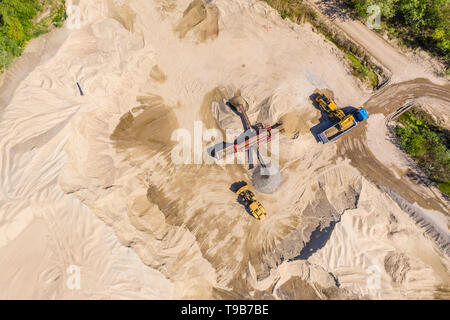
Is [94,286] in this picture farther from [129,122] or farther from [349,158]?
[349,158]

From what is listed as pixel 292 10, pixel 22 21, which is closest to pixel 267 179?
pixel 292 10

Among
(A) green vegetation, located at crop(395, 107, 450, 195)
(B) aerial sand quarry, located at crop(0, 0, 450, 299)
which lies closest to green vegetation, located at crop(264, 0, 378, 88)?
(B) aerial sand quarry, located at crop(0, 0, 450, 299)

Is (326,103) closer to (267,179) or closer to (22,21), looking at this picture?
(267,179)

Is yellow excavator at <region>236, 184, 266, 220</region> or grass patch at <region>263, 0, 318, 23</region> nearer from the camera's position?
yellow excavator at <region>236, 184, 266, 220</region>

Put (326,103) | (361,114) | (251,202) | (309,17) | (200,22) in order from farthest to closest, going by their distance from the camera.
Result: (309,17) < (200,22) < (326,103) < (361,114) < (251,202)

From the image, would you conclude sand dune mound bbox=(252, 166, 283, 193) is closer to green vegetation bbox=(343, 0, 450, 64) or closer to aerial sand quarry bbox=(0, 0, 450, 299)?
aerial sand quarry bbox=(0, 0, 450, 299)
